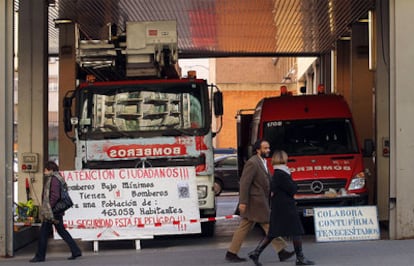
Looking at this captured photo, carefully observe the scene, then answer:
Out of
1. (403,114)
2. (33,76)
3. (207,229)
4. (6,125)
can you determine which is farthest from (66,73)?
(403,114)

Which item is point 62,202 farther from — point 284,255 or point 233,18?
point 233,18

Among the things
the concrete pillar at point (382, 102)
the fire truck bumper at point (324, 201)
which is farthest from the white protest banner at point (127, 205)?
the concrete pillar at point (382, 102)

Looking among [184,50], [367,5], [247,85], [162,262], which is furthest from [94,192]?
[247,85]

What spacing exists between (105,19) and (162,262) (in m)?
10.7

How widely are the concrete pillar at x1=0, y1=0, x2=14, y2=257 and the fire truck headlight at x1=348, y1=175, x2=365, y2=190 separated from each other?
604cm

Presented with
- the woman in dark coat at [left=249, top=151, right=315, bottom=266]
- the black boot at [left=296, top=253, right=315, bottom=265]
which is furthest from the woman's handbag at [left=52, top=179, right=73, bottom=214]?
the black boot at [left=296, top=253, right=315, bottom=265]

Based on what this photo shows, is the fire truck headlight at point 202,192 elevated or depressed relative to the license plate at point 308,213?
elevated

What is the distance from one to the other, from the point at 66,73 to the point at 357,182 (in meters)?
9.52

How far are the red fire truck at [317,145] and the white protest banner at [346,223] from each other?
85 centimetres

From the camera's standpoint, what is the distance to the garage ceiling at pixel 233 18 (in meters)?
18.1

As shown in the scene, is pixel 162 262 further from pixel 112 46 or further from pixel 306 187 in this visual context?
pixel 112 46

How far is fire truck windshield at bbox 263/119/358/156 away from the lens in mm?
13727

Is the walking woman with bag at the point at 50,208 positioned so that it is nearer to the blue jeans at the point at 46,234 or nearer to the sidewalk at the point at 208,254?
the blue jeans at the point at 46,234

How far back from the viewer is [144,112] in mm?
12594
